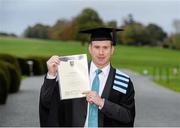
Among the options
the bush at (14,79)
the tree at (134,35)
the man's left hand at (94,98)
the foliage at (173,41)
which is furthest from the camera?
the foliage at (173,41)

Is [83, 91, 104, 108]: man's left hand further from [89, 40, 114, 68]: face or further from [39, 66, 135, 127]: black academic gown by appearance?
[89, 40, 114, 68]: face

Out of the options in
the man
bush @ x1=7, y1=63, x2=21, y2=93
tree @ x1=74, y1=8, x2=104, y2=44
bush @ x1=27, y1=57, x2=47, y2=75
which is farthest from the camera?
tree @ x1=74, y1=8, x2=104, y2=44

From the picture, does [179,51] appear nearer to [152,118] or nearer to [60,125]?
[152,118]

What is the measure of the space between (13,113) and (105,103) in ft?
37.4

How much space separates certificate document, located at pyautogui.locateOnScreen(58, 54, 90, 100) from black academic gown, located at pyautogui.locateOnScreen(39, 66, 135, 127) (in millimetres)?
68

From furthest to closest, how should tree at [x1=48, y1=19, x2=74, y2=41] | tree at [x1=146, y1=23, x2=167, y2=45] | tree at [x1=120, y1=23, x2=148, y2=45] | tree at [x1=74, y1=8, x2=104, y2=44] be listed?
tree at [x1=120, y1=23, x2=148, y2=45]
tree at [x1=74, y1=8, x2=104, y2=44]
tree at [x1=146, y1=23, x2=167, y2=45]
tree at [x1=48, y1=19, x2=74, y2=41]

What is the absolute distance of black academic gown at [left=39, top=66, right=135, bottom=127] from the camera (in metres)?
5.27

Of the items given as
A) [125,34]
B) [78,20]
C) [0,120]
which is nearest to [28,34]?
[78,20]

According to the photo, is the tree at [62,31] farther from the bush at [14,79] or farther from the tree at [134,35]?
the bush at [14,79]

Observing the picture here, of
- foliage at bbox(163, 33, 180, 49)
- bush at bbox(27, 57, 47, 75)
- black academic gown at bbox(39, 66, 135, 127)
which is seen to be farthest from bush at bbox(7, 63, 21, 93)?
foliage at bbox(163, 33, 180, 49)

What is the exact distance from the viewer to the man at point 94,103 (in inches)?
207

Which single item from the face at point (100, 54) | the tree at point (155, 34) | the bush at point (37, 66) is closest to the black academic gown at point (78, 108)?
the face at point (100, 54)

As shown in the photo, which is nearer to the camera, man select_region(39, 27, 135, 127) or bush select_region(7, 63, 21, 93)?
man select_region(39, 27, 135, 127)

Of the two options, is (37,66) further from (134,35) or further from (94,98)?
(134,35)
